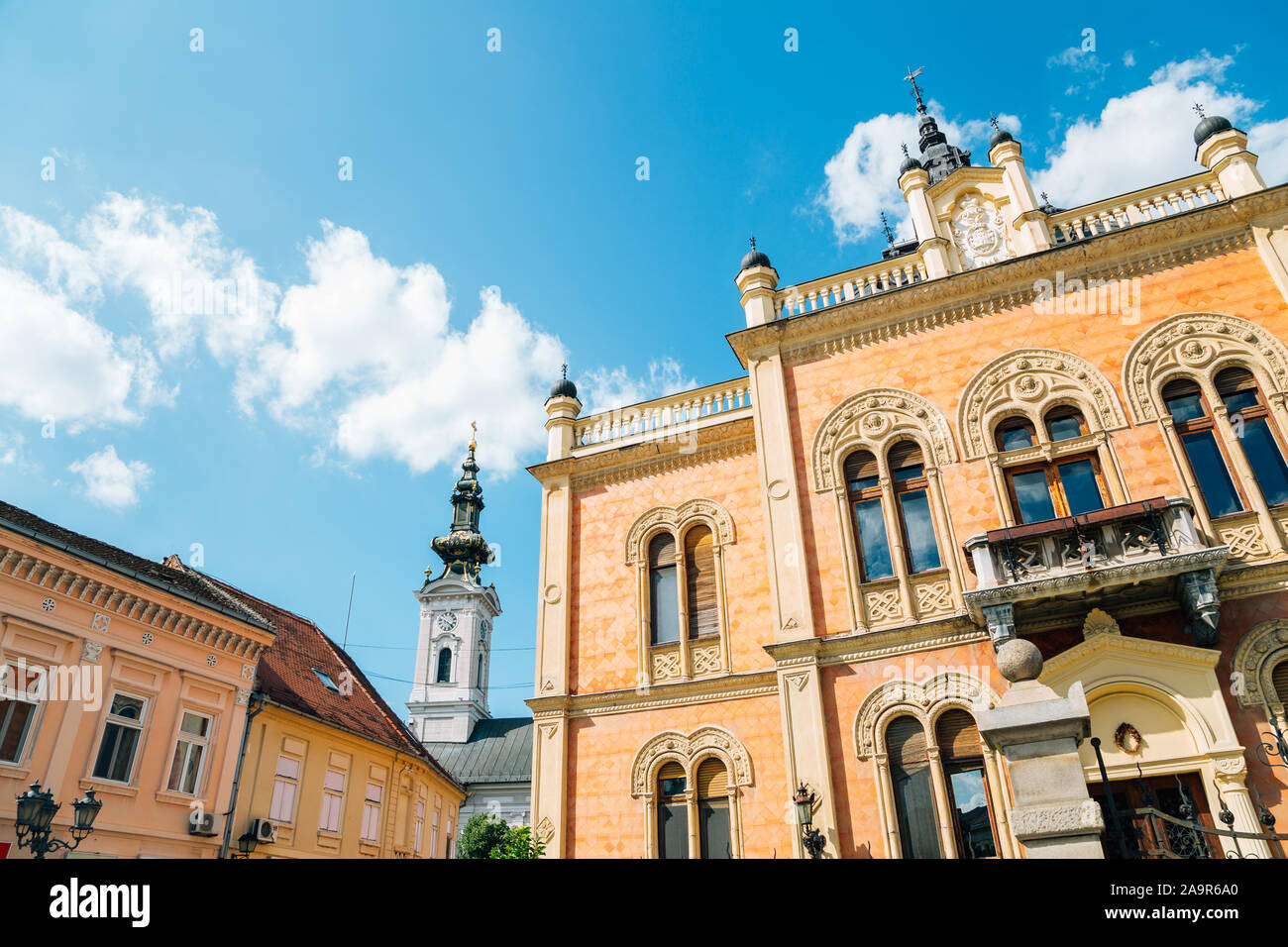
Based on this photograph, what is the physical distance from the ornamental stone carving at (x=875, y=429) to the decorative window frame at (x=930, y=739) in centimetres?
411

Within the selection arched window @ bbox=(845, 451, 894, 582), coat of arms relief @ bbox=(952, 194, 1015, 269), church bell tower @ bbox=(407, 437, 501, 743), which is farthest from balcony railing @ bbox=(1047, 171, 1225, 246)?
church bell tower @ bbox=(407, 437, 501, 743)

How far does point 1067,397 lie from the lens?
1460 cm

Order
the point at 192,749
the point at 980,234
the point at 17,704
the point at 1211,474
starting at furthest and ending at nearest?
the point at 192,749
the point at 980,234
the point at 17,704
the point at 1211,474

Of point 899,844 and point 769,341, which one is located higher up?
point 769,341

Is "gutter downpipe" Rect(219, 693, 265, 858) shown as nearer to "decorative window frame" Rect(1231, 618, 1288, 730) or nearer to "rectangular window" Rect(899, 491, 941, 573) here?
"rectangular window" Rect(899, 491, 941, 573)

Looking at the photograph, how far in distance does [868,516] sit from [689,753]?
579 cm

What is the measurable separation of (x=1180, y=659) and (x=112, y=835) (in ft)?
65.5

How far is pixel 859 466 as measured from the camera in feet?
52.5

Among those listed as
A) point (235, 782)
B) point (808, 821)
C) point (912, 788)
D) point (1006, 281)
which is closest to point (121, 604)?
point (235, 782)

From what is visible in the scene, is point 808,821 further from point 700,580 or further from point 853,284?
point 853,284

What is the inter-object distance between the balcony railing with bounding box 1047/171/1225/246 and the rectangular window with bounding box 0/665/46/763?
22181 millimetres
